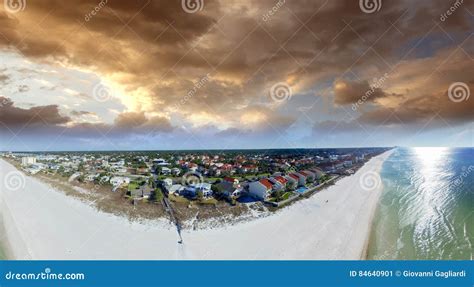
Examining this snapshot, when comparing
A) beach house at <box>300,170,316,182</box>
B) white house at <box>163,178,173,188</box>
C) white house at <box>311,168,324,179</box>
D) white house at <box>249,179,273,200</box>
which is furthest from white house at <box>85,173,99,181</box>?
white house at <box>311,168,324,179</box>

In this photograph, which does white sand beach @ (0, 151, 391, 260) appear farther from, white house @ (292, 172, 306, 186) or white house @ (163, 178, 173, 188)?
white house @ (163, 178, 173, 188)

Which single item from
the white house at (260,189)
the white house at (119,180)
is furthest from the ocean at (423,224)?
the white house at (119,180)

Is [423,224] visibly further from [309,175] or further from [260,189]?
[260,189]

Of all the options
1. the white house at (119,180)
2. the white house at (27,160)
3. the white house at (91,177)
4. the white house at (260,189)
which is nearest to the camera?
the white house at (260,189)

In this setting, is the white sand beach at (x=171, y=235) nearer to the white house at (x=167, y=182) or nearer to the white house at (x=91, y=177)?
the white house at (x=91, y=177)

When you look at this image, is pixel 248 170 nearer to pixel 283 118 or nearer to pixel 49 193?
pixel 283 118

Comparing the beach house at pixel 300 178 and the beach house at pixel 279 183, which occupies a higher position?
the beach house at pixel 300 178
